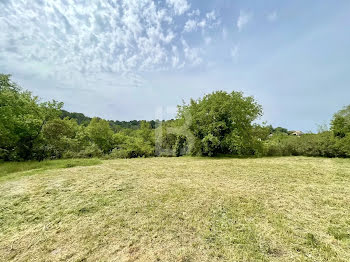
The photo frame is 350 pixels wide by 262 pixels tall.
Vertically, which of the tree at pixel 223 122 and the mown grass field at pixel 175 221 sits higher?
the tree at pixel 223 122

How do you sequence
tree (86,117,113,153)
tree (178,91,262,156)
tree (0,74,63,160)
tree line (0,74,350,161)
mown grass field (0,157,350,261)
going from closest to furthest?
mown grass field (0,157,350,261), tree (0,74,63,160), tree line (0,74,350,161), tree (178,91,262,156), tree (86,117,113,153)

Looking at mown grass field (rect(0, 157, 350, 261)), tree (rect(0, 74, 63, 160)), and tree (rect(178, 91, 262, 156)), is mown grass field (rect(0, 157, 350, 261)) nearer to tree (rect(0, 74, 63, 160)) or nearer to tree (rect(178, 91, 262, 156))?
tree (rect(0, 74, 63, 160))

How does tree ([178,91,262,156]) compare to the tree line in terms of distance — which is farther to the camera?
tree ([178,91,262,156])

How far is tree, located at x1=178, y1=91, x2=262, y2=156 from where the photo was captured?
7.82 m

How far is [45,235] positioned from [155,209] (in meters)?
1.25

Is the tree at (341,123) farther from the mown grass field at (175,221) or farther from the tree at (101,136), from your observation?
the tree at (101,136)

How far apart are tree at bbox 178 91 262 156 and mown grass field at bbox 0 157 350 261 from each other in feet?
15.0

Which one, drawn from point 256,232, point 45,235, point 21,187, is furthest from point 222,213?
point 21,187

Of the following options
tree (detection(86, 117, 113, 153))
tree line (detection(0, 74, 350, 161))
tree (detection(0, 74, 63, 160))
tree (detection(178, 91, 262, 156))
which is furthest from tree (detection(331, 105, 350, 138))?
tree (detection(86, 117, 113, 153))

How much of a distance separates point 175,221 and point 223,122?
22.3ft

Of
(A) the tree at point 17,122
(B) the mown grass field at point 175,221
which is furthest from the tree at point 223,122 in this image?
(A) the tree at point 17,122

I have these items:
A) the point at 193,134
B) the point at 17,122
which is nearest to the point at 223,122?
the point at 193,134

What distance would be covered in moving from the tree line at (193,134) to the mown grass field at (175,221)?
Result: 416 centimetres

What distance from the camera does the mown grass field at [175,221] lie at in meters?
1.39
